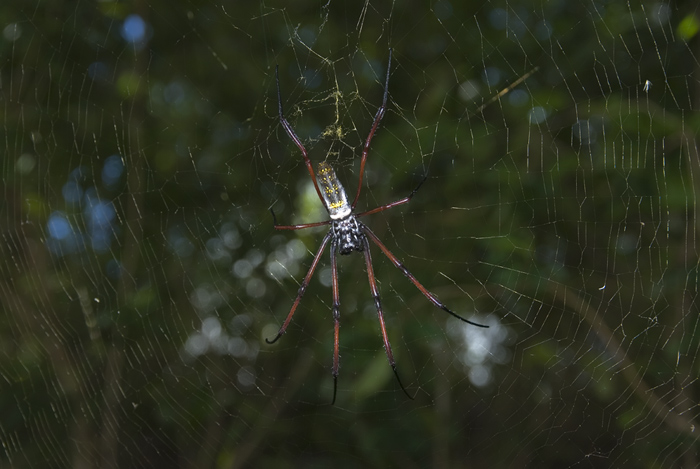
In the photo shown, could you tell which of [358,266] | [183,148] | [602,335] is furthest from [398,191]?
[183,148]

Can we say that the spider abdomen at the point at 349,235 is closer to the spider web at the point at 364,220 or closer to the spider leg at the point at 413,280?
the spider leg at the point at 413,280

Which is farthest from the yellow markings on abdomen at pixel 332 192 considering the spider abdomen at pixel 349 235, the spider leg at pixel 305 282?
the spider leg at pixel 305 282

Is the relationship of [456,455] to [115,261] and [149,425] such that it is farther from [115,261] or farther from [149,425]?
→ [115,261]

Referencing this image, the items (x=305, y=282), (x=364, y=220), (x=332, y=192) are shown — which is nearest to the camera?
(x=332, y=192)

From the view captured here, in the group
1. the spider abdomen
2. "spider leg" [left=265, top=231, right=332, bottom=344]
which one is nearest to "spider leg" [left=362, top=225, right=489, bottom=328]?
the spider abdomen

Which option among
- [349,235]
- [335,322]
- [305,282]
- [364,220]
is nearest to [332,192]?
[349,235]

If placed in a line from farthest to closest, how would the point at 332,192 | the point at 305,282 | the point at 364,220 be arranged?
the point at 364,220, the point at 305,282, the point at 332,192

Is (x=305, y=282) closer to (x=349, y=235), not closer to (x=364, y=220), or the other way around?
(x=349, y=235)
